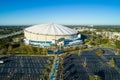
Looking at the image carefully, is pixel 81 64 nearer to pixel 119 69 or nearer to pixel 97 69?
pixel 97 69

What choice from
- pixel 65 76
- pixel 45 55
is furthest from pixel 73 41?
pixel 65 76

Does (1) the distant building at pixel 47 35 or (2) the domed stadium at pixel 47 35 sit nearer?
(1) the distant building at pixel 47 35

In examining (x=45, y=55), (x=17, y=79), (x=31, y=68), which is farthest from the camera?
(x=45, y=55)

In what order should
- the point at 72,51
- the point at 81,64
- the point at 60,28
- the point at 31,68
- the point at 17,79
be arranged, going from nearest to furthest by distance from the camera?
the point at 17,79 < the point at 31,68 < the point at 81,64 < the point at 72,51 < the point at 60,28

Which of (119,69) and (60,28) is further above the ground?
(60,28)

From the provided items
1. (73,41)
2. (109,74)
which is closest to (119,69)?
(109,74)

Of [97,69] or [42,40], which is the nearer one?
[97,69]

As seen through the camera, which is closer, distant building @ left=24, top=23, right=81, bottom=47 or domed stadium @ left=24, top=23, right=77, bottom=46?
distant building @ left=24, top=23, right=81, bottom=47

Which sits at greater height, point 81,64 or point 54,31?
point 54,31

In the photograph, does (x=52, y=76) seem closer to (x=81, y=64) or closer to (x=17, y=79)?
(x=17, y=79)
